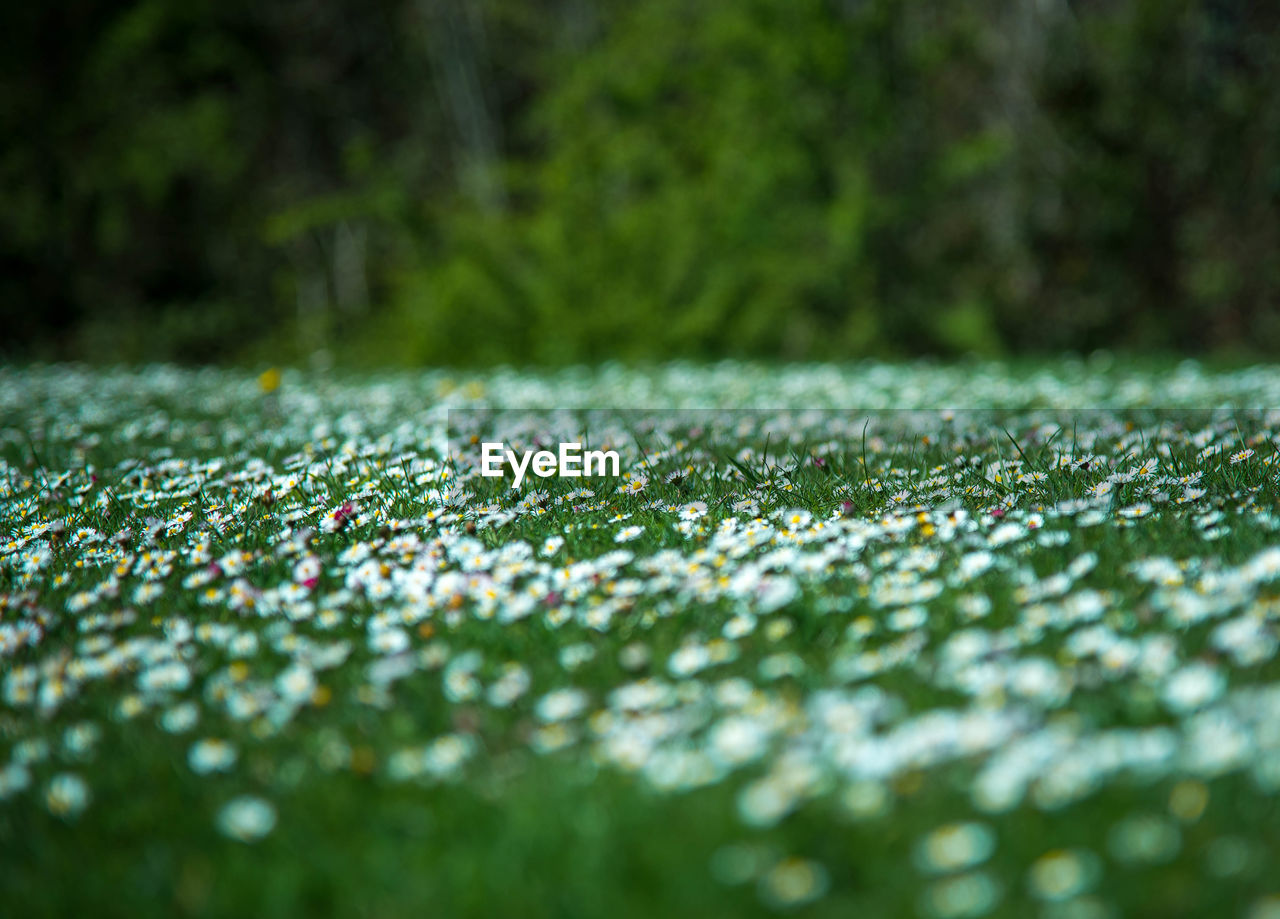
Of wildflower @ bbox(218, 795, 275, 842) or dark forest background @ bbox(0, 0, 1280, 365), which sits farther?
dark forest background @ bbox(0, 0, 1280, 365)

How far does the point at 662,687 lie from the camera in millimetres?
2092

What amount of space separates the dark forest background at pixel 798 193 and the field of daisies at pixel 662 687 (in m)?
6.69

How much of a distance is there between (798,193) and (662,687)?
31.9 feet

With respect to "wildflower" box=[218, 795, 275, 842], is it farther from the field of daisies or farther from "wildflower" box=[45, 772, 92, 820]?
"wildflower" box=[45, 772, 92, 820]

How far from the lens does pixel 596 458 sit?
14.2 ft

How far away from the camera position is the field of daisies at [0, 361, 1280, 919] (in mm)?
1551

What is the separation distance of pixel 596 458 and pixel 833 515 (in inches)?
54.1

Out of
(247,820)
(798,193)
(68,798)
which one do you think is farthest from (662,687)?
(798,193)

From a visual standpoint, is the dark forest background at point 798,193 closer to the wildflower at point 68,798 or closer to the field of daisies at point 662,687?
the field of daisies at point 662,687

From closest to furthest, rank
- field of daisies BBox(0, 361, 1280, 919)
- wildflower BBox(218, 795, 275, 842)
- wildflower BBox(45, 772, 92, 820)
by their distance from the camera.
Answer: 1. field of daisies BBox(0, 361, 1280, 919)
2. wildflower BBox(218, 795, 275, 842)
3. wildflower BBox(45, 772, 92, 820)

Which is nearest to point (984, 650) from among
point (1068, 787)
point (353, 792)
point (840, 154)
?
point (1068, 787)

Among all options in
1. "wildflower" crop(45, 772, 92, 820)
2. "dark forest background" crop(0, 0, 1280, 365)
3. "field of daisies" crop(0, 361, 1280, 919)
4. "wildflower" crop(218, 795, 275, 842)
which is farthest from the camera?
"dark forest background" crop(0, 0, 1280, 365)

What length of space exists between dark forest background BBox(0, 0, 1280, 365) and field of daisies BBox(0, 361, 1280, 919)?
6686 millimetres

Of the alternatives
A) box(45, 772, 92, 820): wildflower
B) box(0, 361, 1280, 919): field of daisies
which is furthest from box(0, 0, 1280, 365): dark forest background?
box(45, 772, 92, 820): wildflower
